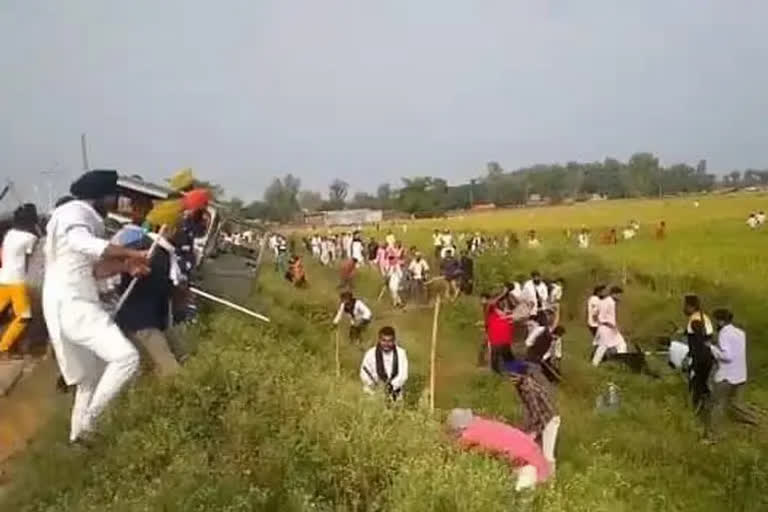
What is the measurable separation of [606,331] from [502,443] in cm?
929

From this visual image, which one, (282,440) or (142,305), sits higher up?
(142,305)

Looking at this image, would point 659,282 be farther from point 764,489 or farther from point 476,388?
point 764,489

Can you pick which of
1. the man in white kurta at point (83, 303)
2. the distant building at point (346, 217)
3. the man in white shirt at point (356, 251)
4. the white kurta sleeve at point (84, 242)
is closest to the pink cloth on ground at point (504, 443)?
the man in white kurta at point (83, 303)

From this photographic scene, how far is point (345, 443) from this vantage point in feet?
15.6

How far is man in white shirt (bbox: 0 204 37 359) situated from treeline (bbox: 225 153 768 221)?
244ft

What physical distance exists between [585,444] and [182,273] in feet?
13.7

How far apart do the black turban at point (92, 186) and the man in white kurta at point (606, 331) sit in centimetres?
1022

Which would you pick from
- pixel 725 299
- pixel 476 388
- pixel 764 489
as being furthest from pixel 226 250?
pixel 725 299

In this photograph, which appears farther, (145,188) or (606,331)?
(606,331)

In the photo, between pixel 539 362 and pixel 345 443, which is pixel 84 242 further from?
pixel 539 362

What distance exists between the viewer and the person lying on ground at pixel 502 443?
5.50 meters

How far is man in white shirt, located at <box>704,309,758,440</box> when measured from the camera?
10617mm

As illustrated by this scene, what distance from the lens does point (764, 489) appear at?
27.6 feet

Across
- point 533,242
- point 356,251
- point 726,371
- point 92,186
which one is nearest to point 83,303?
point 92,186
